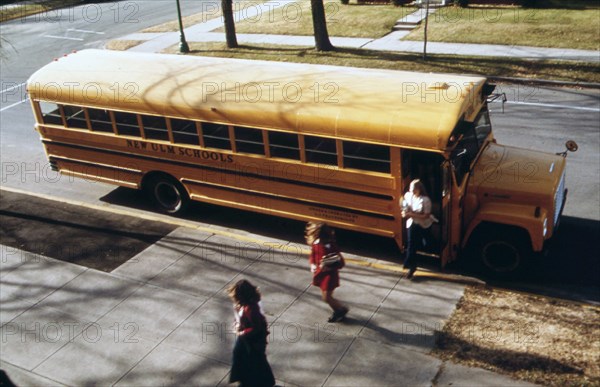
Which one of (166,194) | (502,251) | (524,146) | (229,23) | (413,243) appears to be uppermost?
(229,23)

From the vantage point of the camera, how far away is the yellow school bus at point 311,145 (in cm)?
910

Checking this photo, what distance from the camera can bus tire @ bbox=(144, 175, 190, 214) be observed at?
11859mm

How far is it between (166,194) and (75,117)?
7.37 feet

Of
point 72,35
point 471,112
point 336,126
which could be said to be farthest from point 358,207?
point 72,35

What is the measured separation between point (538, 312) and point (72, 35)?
25466mm

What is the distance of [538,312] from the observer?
8367 mm

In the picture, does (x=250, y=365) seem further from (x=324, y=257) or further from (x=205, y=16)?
(x=205, y=16)

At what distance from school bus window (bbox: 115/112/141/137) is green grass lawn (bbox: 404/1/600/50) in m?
13.8

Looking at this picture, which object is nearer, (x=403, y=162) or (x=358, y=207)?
(x=403, y=162)

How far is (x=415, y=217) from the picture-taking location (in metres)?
9.01

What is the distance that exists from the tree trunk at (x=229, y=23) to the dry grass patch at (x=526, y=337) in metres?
16.7

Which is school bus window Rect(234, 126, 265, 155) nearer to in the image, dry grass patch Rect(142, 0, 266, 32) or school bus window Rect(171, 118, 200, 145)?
school bus window Rect(171, 118, 200, 145)

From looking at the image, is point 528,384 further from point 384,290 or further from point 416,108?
point 416,108

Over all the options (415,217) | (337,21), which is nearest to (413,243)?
(415,217)
